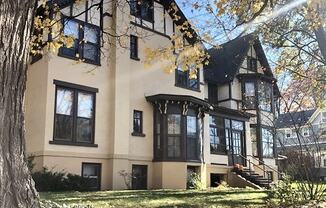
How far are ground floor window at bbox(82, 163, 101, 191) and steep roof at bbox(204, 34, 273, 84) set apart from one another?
40.7 ft

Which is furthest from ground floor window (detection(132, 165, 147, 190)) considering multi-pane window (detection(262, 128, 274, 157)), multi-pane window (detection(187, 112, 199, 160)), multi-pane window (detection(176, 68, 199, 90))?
multi-pane window (detection(262, 128, 274, 157))

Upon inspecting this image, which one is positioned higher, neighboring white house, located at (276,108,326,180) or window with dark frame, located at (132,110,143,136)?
window with dark frame, located at (132,110,143,136)

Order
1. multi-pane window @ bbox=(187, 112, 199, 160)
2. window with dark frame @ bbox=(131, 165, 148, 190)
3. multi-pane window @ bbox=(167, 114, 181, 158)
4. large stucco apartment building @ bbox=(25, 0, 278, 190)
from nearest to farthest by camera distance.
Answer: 1. large stucco apartment building @ bbox=(25, 0, 278, 190)
2. window with dark frame @ bbox=(131, 165, 148, 190)
3. multi-pane window @ bbox=(167, 114, 181, 158)
4. multi-pane window @ bbox=(187, 112, 199, 160)

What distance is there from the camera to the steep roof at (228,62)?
30344 millimetres

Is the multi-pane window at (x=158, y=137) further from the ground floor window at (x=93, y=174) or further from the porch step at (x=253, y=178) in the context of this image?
the porch step at (x=253, y=178)

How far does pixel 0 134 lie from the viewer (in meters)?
3.88

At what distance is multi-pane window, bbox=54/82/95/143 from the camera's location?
18.6 meters

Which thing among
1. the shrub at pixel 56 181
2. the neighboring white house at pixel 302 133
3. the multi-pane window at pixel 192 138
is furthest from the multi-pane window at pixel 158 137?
the neighboring white house at pixel 302 133

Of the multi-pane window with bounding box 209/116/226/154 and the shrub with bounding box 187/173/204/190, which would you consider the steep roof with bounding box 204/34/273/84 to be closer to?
the multi-pane window with bounding box 209/116/226/154

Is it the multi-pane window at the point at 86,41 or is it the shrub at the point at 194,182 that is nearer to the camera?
the multi-pane window at the point at 86,41

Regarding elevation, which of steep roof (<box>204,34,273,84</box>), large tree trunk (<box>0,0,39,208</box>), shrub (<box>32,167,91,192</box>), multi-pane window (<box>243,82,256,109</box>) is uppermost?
steep roof (<box>204,34,273,84</box>)

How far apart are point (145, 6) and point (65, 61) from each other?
6541mm

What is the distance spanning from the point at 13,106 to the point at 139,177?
17817 millimetres

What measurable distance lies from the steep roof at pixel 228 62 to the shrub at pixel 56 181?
46.7 ft
